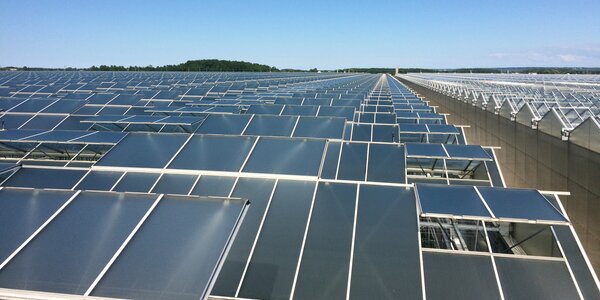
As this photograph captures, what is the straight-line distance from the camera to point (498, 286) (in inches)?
262

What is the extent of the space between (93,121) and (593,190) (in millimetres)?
23419

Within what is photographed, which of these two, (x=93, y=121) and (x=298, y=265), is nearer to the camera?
(x=298, y=265)

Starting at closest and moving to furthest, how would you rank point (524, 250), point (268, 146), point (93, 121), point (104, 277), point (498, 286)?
point (104, 277) < point (498, 286) < point (524, 250) < point (268, 146) < point (93, 121)

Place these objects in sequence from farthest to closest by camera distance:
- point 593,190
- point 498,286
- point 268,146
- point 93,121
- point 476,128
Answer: point 476,128, point 93,121, point 593,190, point 268,146, point 498,286

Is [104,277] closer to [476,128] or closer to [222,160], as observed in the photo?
[222,160]

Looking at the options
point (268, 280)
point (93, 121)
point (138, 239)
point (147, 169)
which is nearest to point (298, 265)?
point (268, 280)

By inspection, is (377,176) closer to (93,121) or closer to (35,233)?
(35,233)

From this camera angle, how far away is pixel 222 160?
10484 mm

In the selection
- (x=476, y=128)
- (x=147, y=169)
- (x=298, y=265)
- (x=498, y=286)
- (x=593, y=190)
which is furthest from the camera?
(x=476, y=128)

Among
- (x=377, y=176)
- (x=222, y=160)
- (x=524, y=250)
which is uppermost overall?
(x=222, y=160)

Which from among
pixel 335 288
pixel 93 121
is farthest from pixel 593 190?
pixel 93 121

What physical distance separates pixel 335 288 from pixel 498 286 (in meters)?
3.22

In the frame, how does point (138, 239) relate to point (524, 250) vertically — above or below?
above

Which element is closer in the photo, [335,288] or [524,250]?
[335,288]
